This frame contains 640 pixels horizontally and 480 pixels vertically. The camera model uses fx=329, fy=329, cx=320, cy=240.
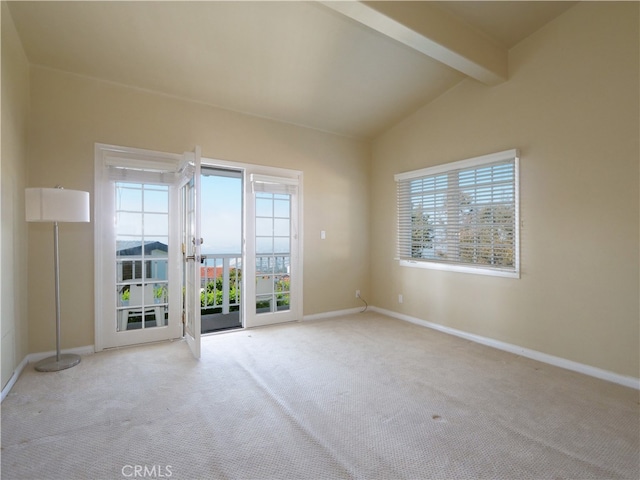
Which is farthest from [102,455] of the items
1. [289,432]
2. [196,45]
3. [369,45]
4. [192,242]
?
[369,45]

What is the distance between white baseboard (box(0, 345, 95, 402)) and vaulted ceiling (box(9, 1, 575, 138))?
2699 mm

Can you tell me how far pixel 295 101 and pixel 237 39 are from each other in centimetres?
110

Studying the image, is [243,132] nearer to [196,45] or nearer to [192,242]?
[196,45]

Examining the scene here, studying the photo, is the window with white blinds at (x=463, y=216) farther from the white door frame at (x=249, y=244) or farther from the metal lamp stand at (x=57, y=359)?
the metal lamp stand at (x=57, y=359)

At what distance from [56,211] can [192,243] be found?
1109 mm

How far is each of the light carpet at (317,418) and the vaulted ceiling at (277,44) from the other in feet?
9.27

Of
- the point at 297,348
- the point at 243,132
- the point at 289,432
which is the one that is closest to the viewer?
the point at 289,432

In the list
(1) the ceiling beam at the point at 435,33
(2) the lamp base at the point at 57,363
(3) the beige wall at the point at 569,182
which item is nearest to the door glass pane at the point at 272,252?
(2) the lamp base at the point at 57,363

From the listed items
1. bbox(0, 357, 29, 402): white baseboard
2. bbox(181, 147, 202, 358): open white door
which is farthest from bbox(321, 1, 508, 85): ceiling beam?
bbox(0, 357, 29, 402): white baseboard

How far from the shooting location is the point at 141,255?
3.60 metres

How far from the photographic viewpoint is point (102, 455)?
1794 mm

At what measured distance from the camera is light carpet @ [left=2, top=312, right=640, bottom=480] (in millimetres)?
1720

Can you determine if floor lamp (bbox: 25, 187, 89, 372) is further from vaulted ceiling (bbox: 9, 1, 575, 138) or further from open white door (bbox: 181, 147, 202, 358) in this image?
vaulted ceiling (bbox: 9, 1, 575, 138)

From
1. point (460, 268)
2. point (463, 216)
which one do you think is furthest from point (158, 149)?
point (460, 268)
